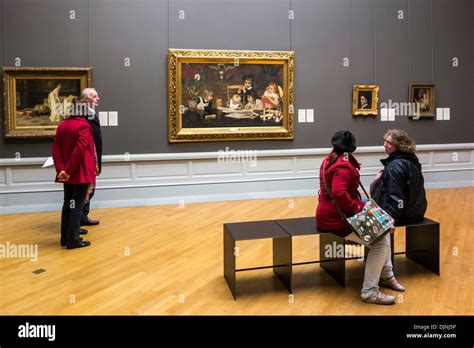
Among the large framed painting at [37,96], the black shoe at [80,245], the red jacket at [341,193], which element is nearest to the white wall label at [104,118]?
the large framed painting at [37,96]

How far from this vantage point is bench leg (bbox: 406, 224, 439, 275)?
5.48 metres

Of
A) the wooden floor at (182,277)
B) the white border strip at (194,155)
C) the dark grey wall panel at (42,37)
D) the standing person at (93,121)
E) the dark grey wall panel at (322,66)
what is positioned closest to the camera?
the wooden floor at (182,277)

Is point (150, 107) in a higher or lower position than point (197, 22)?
lower

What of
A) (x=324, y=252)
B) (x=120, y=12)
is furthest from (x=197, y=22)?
(x=324, y=252)

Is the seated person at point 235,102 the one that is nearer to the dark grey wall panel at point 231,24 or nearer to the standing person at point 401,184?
the dark grey wall panel at point 231,24

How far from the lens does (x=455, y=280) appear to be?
527 cm

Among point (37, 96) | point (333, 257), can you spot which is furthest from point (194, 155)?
point (333, 257)

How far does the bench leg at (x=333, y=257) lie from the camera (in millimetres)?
5129

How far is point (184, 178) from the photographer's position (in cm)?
1001

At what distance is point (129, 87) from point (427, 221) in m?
6.65

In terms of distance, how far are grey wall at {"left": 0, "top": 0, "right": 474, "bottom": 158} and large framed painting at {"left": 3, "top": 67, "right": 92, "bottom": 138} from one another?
220 mm

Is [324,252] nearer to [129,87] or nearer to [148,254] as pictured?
[148,254]

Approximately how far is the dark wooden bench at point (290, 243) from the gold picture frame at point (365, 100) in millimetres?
5580

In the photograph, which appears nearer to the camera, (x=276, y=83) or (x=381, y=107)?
(x=276, y=83)
